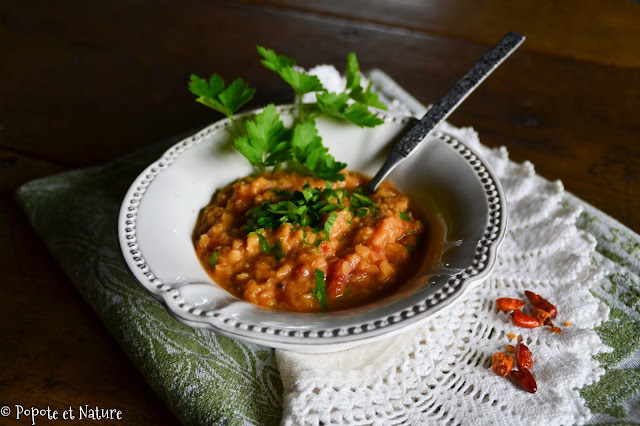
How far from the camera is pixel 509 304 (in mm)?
2088

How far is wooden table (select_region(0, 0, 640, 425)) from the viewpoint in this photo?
2.16 m

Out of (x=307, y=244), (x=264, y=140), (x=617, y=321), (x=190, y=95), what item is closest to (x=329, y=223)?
(x=307, y=244)

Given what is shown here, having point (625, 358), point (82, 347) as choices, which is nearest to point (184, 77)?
point (82, 347)

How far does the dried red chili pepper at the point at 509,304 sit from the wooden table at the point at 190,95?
31.3 inches

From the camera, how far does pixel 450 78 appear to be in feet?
11.6

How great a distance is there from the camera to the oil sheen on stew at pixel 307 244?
1.98 meters

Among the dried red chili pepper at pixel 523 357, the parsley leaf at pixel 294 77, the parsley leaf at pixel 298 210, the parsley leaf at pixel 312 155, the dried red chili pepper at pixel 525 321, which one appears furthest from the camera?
the parsley leaf at pixel 294 77

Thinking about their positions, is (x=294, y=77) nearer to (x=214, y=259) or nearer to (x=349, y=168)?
(x=349, y=168)

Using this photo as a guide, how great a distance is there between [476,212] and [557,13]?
107 inches

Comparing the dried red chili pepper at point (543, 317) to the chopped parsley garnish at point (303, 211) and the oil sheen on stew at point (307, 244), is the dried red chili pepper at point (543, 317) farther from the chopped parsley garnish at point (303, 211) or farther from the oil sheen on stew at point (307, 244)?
the chopped parsley garnish at point (303, 211)

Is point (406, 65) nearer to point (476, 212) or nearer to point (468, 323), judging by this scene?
point (476, 212)

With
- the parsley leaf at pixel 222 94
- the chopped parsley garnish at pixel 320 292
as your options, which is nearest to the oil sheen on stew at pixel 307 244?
the chopped parsley garnish at pixel 320 292

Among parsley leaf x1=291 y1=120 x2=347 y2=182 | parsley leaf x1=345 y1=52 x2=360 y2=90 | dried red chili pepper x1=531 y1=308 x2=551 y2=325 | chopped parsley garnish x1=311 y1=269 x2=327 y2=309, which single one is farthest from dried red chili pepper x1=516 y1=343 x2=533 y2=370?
parsley leaf x1=345 y1=52 x2=360 y2=90

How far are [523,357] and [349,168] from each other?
1064 millimetres
